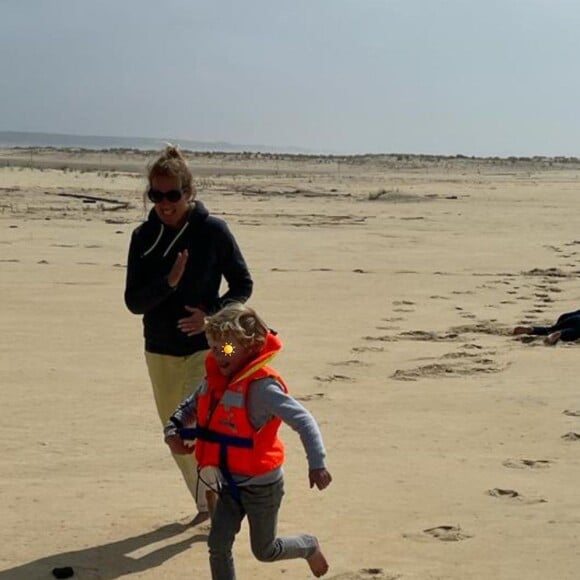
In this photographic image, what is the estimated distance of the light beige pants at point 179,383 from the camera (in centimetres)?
480

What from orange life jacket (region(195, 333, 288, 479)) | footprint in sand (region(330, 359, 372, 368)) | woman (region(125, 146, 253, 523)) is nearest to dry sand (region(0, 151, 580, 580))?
footprint in sand (region(330, 359, 372, 368))

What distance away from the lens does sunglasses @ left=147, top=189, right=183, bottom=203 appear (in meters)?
4.56

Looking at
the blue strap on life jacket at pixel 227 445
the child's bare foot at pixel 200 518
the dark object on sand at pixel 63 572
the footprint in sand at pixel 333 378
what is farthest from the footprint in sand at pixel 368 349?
the blue strap on life jacket at pixel 227 445

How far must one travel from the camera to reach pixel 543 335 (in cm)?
921

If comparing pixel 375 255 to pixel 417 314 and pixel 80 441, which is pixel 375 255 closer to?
pixel 417 314

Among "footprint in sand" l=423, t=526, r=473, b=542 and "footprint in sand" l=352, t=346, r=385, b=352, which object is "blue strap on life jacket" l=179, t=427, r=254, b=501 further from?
"footprint in sand" l=352, t=346, r=385, b=352

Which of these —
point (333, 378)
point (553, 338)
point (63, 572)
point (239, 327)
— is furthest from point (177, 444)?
point (553, 338)

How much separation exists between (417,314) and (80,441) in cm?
516

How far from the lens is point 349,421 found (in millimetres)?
6684

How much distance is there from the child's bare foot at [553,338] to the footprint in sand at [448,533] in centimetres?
436

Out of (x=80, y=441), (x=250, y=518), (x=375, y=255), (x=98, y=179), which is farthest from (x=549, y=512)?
(x=98, y=179)

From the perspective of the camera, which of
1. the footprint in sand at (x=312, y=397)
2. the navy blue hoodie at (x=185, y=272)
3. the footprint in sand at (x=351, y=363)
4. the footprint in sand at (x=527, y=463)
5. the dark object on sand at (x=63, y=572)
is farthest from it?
the footprint in sand at (x=351, y=363)

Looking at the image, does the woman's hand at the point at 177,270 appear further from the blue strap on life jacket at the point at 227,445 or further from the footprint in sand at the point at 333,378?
the footprint in sand at the point at 333,378

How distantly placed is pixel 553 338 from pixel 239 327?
571cm
